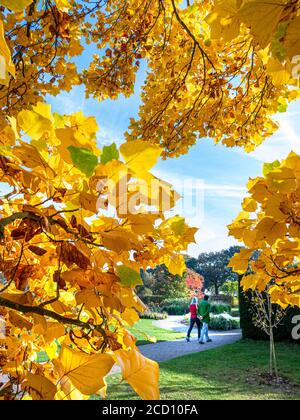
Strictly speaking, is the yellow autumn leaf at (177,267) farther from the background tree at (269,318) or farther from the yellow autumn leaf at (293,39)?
the background tree at (269,318)

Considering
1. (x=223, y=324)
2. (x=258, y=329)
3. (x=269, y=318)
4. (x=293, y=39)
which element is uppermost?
(x=293, y=39)

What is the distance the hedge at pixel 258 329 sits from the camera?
352 inches

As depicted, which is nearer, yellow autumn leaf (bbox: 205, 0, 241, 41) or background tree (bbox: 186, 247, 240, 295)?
yellow autumn leaf (bbox: 205, 0, 241, 41)

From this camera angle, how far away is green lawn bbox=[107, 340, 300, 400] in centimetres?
473

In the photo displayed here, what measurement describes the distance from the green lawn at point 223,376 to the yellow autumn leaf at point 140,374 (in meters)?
4.50

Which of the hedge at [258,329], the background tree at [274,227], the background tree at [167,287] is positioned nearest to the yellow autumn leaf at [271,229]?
the background tree at [274,227]

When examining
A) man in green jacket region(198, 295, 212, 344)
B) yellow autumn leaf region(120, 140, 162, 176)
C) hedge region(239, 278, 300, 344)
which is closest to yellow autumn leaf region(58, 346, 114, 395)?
yellow autumn leaf region(120, 140, 162, 176)

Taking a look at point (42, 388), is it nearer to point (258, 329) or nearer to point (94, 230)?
point (94, 230)

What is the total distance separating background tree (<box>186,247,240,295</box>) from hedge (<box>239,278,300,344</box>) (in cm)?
3070

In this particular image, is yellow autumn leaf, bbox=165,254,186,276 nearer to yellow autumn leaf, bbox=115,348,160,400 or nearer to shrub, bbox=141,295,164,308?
yellow autumn leaf, bbox=115,348,160,400

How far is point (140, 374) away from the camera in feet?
1.65

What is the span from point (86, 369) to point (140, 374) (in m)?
0.09

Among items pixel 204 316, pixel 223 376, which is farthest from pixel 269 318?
pixel 204 316

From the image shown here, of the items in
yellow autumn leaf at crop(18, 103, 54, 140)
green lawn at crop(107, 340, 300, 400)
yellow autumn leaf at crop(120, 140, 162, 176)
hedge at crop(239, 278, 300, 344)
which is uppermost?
yellow autumn leaf at crop(18, 103, 54, 140)
